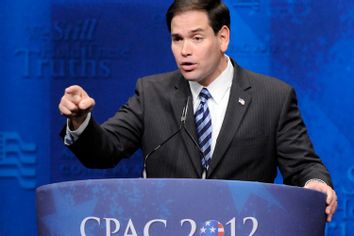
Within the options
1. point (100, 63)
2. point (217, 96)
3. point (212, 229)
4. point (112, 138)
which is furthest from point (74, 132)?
point (100, 63)

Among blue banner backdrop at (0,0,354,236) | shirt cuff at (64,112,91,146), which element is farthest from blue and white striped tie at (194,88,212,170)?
blue banner backdrop at (0,0,354,236)

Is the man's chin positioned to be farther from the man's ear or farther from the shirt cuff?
the shirt cuff

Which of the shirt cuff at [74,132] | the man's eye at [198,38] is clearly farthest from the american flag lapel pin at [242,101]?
the shirt cuff at [74,132]

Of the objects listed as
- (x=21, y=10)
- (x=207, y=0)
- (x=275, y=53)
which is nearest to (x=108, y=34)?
(x=21, y=10)

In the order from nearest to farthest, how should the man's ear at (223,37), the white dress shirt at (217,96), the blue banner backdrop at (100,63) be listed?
1. the white dress shirt at (217,96)
2. the man's ear at (223,37)
3. the blue banner backdrop at (100,63)

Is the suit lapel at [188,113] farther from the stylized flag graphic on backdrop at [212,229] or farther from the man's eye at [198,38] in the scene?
the stylized flag graphic on backdrop at [212,229]

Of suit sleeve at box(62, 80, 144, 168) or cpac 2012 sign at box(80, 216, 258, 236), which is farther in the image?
suit sleeve at box(62, 80, 144, 168)

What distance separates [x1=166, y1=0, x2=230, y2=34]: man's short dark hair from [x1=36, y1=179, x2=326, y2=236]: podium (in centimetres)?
95

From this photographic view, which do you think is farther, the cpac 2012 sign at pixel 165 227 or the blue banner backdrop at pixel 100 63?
the blue banner backdrop at pixel 100 63

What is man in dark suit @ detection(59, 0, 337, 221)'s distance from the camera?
2.66 m

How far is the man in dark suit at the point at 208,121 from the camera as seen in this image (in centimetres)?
266

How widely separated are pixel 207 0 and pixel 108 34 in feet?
3.13

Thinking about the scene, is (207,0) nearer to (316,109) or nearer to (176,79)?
(176,79)

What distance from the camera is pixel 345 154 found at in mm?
3545
